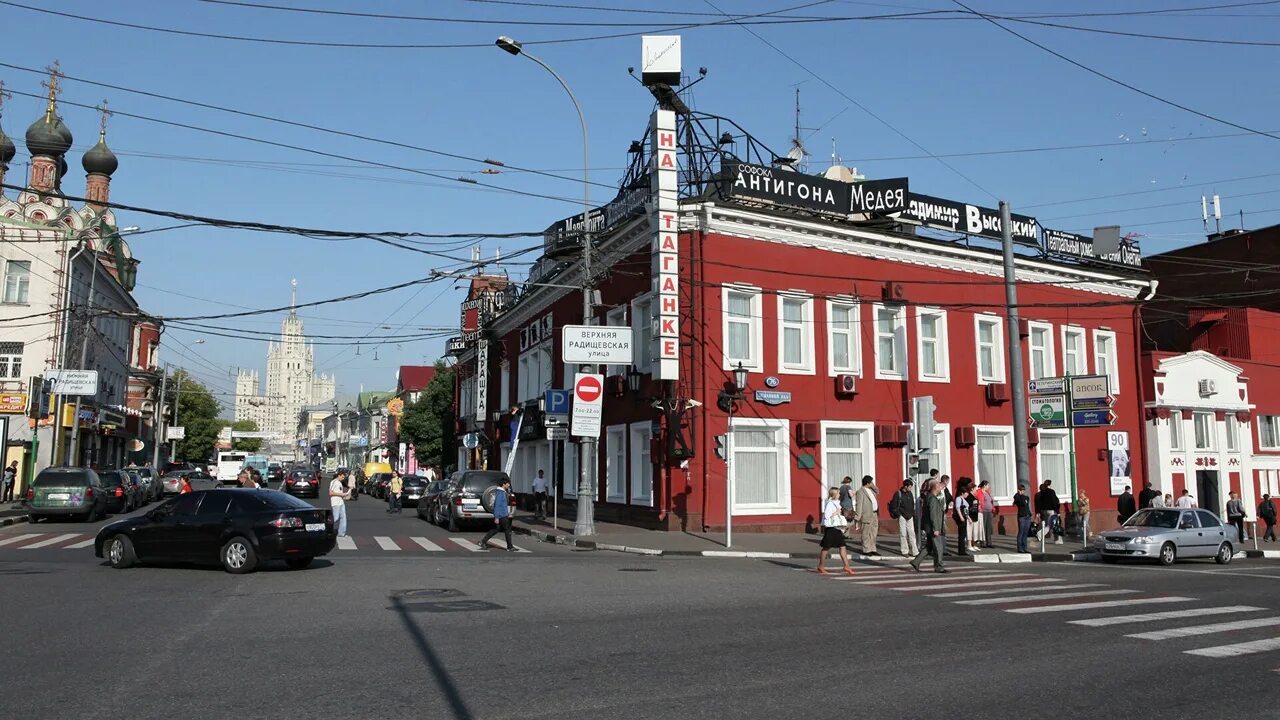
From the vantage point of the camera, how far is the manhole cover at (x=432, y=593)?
12656 mm

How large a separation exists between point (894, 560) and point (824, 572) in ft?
12.6

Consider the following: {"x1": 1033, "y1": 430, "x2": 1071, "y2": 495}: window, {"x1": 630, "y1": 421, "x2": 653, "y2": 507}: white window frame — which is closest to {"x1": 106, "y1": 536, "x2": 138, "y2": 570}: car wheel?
{"x1": 630, "y1": 421, "x2": 653, "y2": 507}: white window frame

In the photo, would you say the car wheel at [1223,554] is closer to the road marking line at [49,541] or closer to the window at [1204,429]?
the window at [1204,429]

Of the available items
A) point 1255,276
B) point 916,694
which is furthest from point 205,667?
point 1255,276

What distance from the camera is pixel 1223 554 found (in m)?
22.7

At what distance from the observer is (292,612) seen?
11.0 meters

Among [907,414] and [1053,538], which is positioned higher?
[907,414]

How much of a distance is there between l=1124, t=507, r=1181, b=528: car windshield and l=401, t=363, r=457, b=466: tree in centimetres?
4373

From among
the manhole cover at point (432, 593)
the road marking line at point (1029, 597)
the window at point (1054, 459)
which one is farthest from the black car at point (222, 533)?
the window at point (1054, 459)

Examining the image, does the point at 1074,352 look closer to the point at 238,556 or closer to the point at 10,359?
the point at 238,556

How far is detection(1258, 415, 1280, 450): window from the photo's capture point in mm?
36812

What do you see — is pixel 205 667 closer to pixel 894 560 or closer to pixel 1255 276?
pixel 894 560

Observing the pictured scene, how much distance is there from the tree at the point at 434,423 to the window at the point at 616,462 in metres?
31.4

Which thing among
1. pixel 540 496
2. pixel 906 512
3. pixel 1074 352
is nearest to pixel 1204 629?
pixel 906 512
